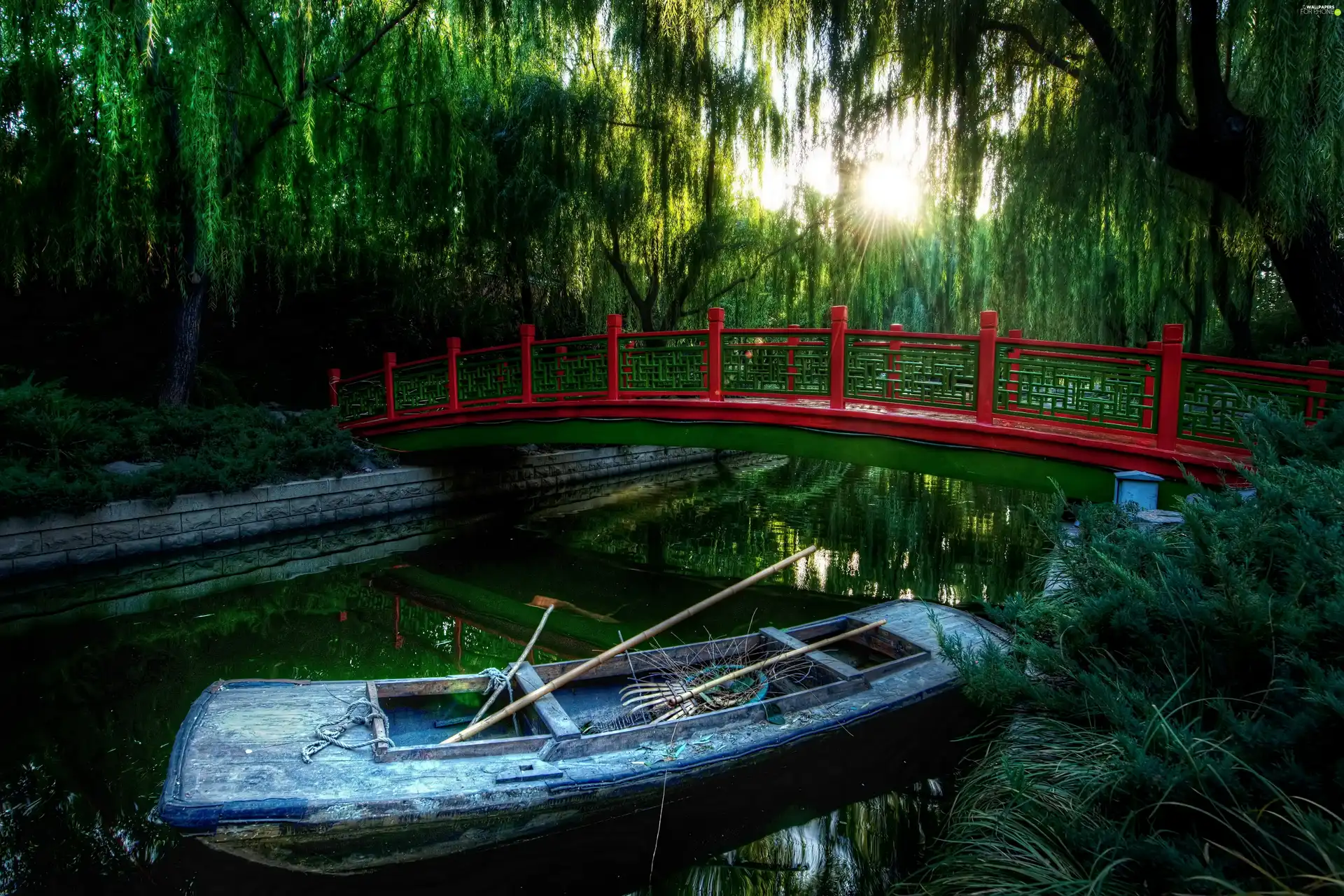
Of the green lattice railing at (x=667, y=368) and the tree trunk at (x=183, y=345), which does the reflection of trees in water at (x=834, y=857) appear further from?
the tree trunk at (x=183, y=345)

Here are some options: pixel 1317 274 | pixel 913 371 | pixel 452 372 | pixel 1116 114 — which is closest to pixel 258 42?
pixel 452 372

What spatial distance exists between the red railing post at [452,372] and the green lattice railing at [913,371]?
4.67m

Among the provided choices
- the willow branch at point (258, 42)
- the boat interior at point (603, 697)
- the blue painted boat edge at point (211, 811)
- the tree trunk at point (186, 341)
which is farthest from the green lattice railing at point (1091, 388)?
the tree trunk at point (186, 341)

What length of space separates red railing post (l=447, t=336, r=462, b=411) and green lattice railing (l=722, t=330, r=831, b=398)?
348cm

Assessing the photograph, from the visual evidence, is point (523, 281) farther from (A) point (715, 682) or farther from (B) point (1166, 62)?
(A) point (715, 682)

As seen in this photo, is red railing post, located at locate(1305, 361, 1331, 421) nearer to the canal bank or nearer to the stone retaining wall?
the canal bank

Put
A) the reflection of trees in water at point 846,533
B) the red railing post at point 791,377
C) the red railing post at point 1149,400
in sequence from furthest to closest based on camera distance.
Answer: the reflection of trees in water at point 846,533 < the red railing post at point 791,377 < the red railing post at point 1149,400

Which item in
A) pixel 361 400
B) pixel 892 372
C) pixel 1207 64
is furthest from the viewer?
pixel 361 400

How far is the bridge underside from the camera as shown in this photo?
5.31 m

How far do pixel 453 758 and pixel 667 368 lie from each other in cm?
504

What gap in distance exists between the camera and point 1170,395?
5.15 meters

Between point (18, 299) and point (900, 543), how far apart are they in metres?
10.9

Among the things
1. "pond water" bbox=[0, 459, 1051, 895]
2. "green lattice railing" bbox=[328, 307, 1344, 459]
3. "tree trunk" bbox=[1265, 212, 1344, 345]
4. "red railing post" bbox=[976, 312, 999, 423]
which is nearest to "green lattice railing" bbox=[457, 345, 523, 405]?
"green lattice railing" bbox=[328, 307, 1344, 459]

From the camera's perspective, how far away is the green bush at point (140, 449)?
6996 mm
